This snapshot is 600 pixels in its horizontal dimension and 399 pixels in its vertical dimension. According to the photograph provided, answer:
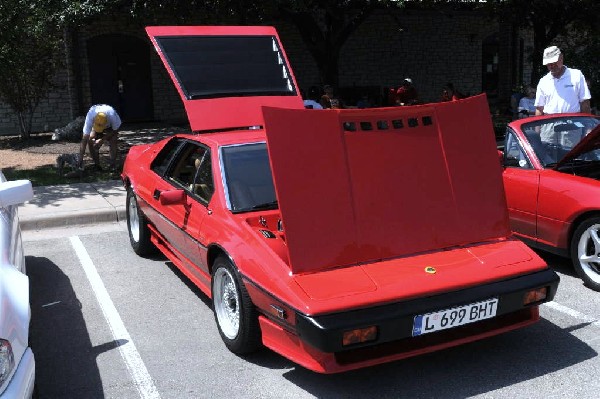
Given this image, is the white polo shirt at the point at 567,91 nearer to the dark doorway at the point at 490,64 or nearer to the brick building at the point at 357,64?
the brick building at the point at 357,64

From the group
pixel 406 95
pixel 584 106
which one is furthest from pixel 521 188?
pixel 406 95

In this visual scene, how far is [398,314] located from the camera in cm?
332

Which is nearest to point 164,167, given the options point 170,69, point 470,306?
point 170,69

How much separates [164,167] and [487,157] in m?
2.85

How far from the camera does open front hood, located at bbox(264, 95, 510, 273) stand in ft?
11.7

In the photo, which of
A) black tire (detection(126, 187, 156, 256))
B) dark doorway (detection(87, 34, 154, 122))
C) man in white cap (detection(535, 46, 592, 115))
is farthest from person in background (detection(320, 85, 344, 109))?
dark doorway (detection(87, 34, 154, 122))

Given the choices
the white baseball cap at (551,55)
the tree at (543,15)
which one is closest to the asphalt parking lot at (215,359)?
the white baseball cap at (551,55)

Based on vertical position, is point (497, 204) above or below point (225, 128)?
below

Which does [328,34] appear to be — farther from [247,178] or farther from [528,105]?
[247,178]

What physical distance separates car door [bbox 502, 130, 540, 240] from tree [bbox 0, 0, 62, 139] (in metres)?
Answer: 8.62

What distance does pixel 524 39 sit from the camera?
23.0m

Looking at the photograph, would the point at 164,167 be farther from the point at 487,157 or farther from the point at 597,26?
the point at 597,26

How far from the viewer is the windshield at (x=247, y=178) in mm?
4355

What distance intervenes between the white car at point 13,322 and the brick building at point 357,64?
13073 millimetres
